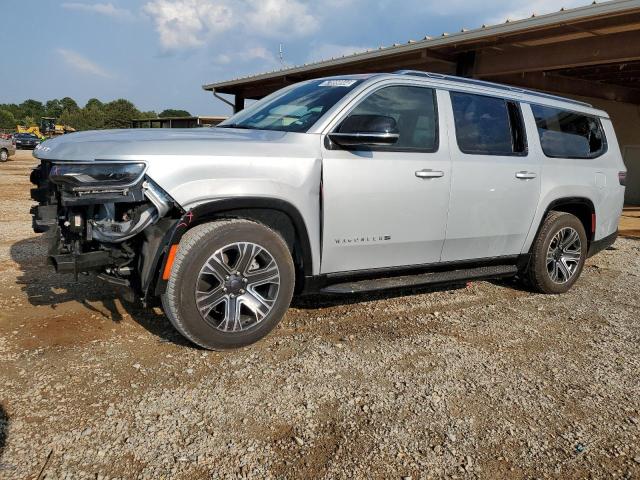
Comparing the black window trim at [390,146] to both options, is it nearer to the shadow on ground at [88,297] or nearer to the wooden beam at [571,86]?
the shadow on ground at [88,297]

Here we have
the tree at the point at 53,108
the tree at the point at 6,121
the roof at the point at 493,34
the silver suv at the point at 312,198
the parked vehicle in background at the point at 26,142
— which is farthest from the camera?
the tree at the point at 53,108

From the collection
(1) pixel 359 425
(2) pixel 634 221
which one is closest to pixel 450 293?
(1) pixel 359 425

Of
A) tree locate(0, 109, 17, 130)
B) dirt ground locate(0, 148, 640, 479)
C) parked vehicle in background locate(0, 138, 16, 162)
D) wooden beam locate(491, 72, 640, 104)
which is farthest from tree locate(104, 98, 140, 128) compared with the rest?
dirt ground locate(0, 148, 640, 479)

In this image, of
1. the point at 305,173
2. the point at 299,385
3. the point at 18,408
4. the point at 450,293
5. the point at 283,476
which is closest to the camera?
the point at 283,476

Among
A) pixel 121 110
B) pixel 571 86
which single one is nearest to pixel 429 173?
pixel 571 86

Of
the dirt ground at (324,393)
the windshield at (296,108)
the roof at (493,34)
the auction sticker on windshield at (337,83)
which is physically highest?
the roof at (493,34)

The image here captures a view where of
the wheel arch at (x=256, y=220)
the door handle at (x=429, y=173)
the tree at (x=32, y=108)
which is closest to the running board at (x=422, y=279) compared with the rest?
the wheel arch at (x=256, y=220)

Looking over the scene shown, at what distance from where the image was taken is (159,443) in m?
2.28

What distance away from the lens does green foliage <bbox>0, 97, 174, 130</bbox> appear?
63.3 m

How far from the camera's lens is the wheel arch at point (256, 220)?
2.91 m

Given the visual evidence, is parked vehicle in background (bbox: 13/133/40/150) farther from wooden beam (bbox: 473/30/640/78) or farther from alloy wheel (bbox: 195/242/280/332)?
alloy wheel (bbox: 195/242/280/332)

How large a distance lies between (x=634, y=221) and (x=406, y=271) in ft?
34.6

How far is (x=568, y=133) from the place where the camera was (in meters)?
4.96

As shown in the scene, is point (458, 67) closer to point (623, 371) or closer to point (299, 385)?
point (623, 371)
